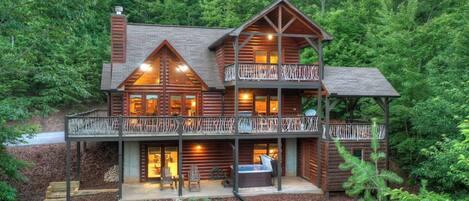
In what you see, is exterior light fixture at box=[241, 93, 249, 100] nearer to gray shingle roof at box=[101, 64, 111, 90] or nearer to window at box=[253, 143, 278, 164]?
window at box=[253, 143, 278, 164]

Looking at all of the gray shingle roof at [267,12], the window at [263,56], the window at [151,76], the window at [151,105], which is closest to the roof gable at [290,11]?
the gray shingle roof at [267,12]

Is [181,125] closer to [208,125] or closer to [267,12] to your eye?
[208,125]

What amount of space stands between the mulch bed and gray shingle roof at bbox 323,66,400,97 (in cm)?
1143

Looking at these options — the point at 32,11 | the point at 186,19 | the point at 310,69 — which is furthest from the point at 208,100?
the point at 186,19

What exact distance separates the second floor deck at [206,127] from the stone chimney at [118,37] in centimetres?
346

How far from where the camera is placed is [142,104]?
1792 centimetres

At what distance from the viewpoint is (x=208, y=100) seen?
18953 millimetres

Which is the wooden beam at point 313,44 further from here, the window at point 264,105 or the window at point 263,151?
the window at point 263,151

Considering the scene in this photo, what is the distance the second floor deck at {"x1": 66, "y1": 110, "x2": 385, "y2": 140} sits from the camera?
15.1 m

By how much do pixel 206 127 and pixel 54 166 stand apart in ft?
30.4

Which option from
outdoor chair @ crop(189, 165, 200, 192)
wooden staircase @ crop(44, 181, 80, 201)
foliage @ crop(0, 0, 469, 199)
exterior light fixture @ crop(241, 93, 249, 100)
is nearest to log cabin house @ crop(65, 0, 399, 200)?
exterior light fixture @ crop(241, 93, 249, 100)

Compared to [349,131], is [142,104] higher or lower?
higher

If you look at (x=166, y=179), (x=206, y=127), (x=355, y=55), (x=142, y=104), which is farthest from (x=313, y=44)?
(x=355, y=55)

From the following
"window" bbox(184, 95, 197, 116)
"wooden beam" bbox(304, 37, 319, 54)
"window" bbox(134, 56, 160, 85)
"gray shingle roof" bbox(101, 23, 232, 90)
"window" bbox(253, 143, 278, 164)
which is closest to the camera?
"wooden beam" bbox(304, 37, 319, 54)
